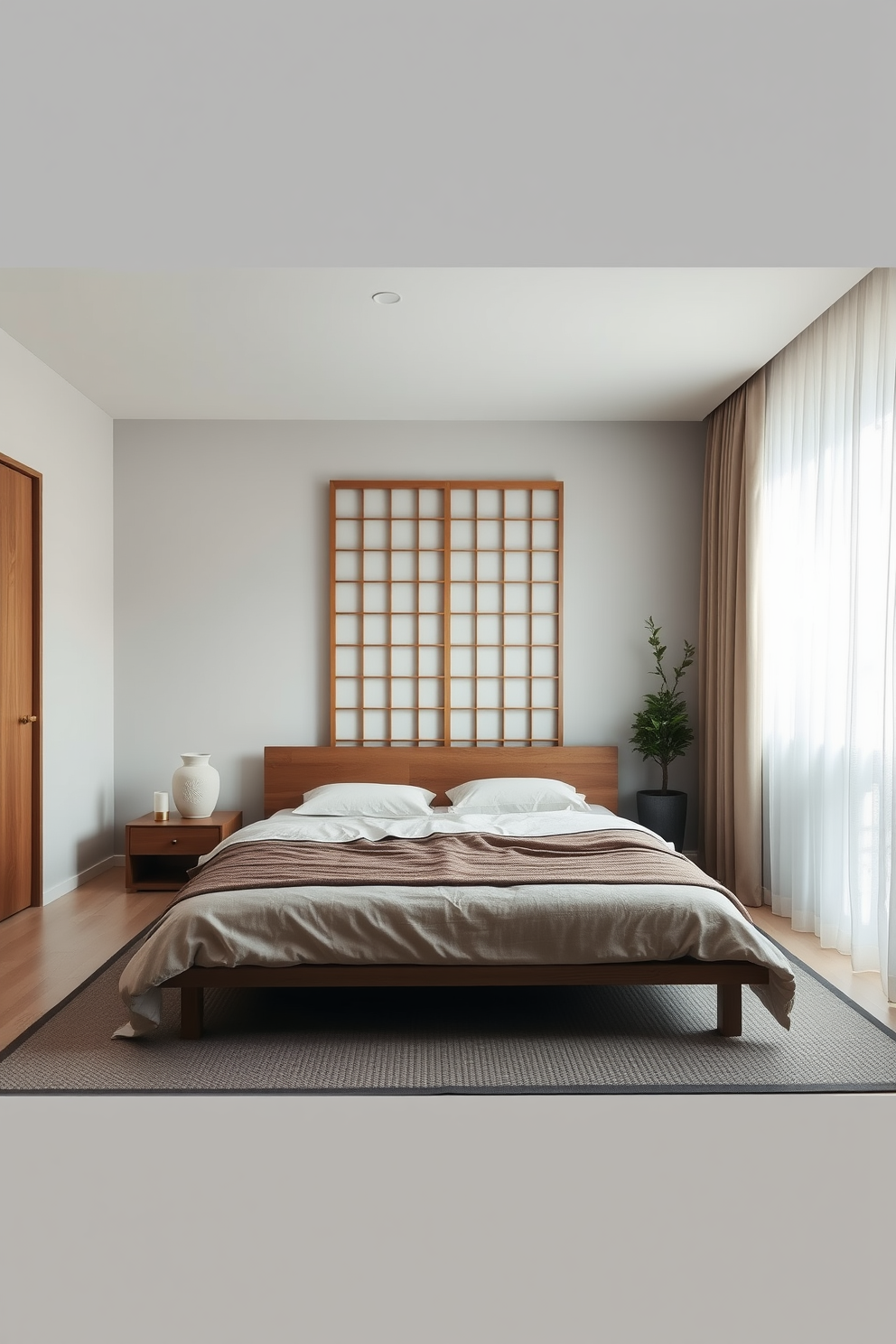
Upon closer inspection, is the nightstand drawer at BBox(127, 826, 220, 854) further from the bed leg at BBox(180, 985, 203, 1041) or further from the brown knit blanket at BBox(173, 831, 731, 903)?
the bed leg at BBox(180, 985, 203, 1041)

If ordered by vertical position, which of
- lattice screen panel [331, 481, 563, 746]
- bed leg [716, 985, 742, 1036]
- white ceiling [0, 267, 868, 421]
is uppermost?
white ceiling [0, 267, 868, 421]

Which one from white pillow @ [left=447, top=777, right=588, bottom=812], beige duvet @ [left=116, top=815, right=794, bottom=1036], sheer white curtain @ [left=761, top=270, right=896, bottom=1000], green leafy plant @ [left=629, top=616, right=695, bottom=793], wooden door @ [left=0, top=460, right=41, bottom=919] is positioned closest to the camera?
beige duvet @ [left=116, top=815, right=794, bottom=1036]

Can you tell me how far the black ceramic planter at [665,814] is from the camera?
4914 mm

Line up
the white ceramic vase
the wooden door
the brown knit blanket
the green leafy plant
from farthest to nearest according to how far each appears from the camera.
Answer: the green leafy plant
the white ceramic vase
the wooden door
the brown knit blanket

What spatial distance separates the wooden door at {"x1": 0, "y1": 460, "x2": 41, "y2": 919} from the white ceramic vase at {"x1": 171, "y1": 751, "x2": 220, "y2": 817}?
75cm

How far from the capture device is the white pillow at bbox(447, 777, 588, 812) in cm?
458

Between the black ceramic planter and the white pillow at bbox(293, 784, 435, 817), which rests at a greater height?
the white pillow at bbox(293, 784, 435, 817)

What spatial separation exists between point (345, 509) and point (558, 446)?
1333 mm

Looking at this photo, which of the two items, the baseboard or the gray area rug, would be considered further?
the baseboard

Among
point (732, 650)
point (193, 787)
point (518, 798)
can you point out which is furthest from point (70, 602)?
point (732, 650)

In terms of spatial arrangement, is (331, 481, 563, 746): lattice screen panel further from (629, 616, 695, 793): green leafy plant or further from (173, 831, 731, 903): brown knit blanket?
(173, 831, 731, 903): brown knit blanket

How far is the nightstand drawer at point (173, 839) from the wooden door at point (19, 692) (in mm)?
506

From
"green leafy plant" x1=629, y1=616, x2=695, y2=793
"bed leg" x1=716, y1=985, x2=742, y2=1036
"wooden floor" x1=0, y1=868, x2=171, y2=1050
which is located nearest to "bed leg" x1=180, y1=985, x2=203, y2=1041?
"wooden floor" x1=0, y1=868, x2=171, y2=1050

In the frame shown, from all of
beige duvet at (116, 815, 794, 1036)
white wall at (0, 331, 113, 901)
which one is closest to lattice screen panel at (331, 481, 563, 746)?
white wall at (0, 331, 113, 901)
